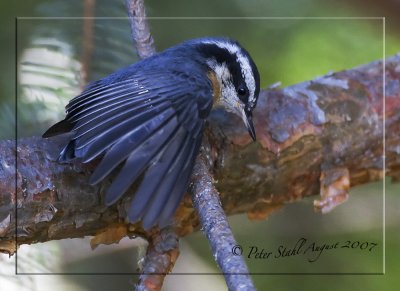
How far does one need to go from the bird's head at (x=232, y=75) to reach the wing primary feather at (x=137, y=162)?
0.36 metres

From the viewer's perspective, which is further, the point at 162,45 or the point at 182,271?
the point at 182,271

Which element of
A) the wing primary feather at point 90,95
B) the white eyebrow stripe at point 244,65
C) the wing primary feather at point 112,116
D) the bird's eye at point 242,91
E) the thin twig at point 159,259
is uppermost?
the white eyebrow stripe at point 244,65

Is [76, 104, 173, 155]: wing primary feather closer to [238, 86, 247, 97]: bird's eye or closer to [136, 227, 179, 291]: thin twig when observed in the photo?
[136, 227, 179, 291]: thin twig

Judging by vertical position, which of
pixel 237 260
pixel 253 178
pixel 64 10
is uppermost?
pixel 64 10

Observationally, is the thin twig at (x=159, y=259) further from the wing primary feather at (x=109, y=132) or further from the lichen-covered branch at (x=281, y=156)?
the wing primary feather at (x=109, y=132)

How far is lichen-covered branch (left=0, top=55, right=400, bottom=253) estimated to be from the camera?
1394 mm

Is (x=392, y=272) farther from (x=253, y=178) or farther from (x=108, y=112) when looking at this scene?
(x=108, y=112)

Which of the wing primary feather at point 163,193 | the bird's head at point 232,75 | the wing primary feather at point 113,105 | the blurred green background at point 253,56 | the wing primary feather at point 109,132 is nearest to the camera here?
the wing primary feather at point 163,193

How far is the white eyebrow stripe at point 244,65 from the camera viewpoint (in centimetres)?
169

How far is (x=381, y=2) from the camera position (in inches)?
71.1

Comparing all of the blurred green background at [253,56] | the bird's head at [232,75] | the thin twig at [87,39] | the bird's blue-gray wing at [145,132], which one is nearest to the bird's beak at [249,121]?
the bird's head at [232,75]

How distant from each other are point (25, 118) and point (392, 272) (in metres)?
0.91

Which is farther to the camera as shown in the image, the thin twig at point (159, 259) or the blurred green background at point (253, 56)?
the blurred green background at point (253, 56)

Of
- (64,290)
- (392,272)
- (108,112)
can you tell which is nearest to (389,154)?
(392,272)
